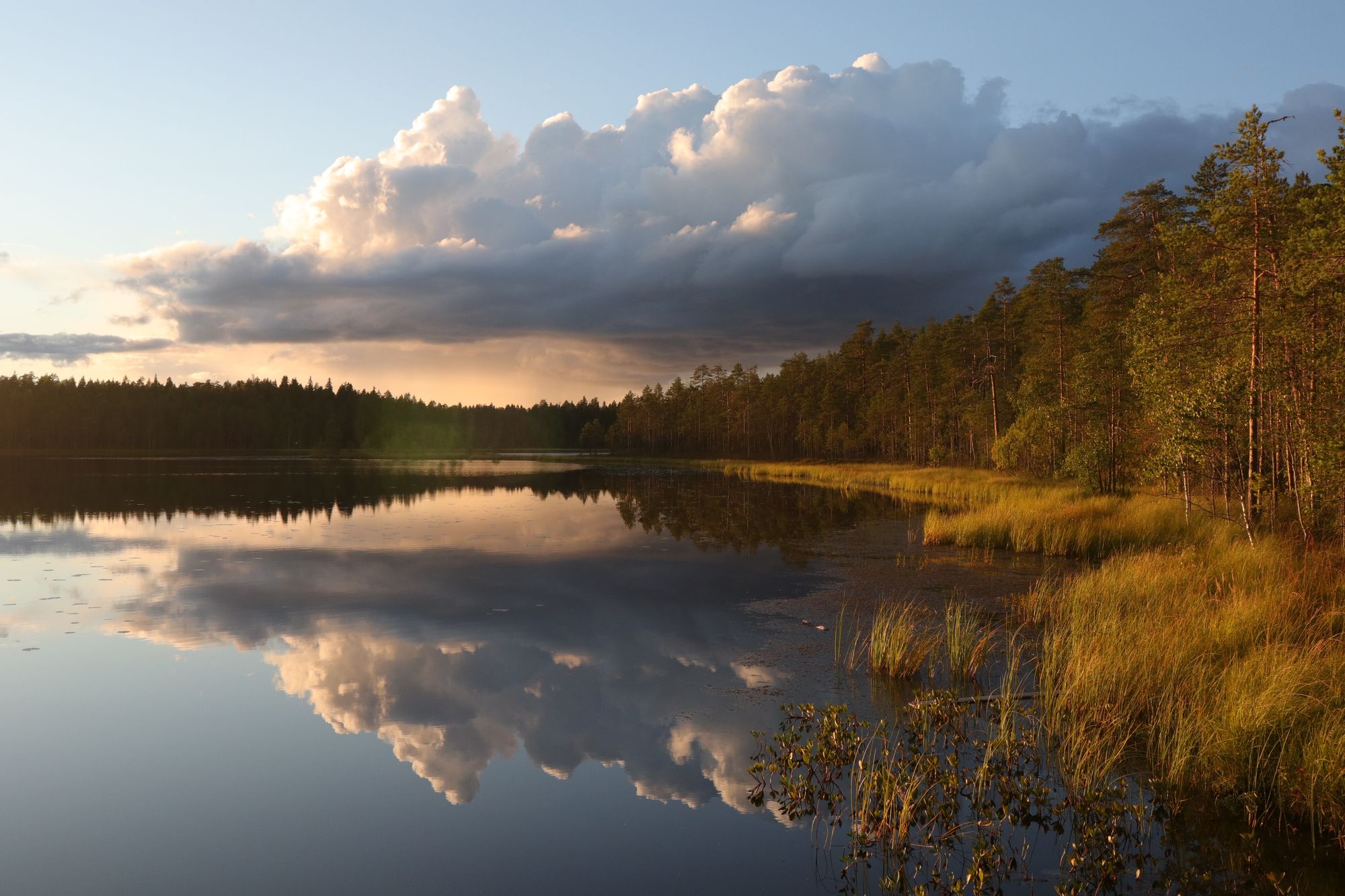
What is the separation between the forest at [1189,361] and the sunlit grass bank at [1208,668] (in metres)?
2.81

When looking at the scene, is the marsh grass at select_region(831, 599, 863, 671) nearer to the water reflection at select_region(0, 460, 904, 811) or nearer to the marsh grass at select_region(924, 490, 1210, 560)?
the water reflection at select_region(0, 460, 904, 811)

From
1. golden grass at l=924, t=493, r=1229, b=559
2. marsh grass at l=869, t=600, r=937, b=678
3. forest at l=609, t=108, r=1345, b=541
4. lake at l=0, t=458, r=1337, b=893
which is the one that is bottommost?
lake at l=0, t=458, r=1337, b=893

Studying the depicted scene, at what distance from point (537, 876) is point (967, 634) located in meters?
8.44

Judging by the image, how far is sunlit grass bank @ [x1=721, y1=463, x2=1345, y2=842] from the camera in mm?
8156

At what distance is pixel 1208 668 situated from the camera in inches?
415

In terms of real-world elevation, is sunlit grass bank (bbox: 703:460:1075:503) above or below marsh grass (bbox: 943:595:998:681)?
above

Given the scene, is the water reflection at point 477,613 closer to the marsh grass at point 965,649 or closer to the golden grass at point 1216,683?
the marsh grass at point 965,649

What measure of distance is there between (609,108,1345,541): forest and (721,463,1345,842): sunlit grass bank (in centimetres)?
281

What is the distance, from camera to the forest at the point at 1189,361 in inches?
684

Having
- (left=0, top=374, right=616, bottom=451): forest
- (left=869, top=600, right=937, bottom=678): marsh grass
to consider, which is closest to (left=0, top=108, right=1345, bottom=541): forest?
(left=869, top=600, right=937, bottom=678): marsh grass

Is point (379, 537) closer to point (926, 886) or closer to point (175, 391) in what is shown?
point (926, 886)

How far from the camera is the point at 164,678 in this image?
43.9ft

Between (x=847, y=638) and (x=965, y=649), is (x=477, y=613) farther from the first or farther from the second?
(x=965, y=649)

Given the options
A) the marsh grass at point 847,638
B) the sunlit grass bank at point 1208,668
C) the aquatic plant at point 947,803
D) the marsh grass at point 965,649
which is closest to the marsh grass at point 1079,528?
the sunlit grass bank at point 1208,668
